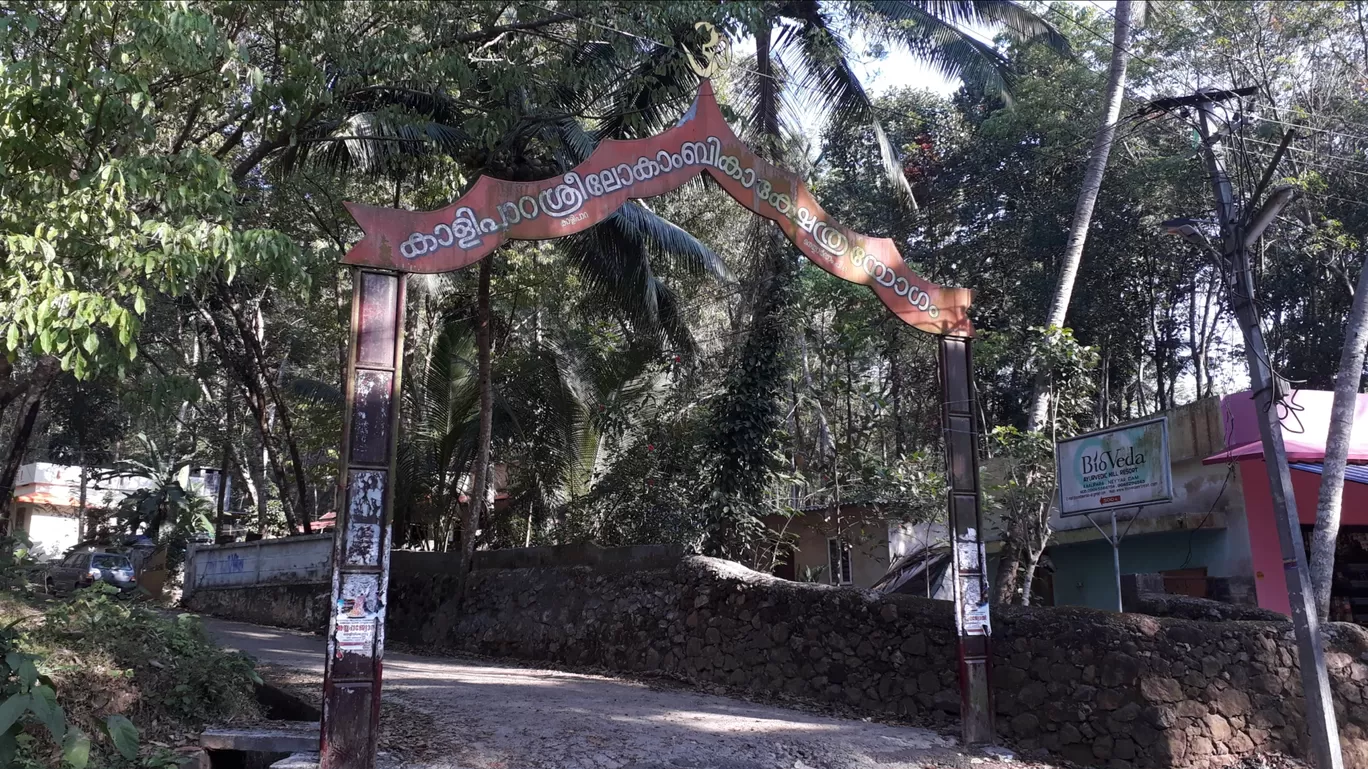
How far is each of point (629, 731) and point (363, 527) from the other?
287 centimetres

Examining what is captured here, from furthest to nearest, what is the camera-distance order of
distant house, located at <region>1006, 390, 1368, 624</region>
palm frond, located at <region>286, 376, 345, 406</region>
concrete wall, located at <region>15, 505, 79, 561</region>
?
concrete wall, located at <region>15, 505, 79, 561</region> → palm frond, located at <region>286, 376, 345, 406</region> → distant house, located at <region>1006, 390, 1368, 624</region>

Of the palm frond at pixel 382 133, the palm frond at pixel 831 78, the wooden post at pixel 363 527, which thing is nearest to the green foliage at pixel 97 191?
the wooden post at pixel 363 527

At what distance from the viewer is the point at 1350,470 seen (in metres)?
13.9

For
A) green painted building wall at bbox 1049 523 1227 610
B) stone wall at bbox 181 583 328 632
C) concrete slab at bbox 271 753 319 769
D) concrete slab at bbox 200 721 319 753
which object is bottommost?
concrete slab at bbox 271 753 319 769

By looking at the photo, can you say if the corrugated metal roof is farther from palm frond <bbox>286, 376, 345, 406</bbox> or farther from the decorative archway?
palm frond <bbox>286, 376, 345, 406</bbox>

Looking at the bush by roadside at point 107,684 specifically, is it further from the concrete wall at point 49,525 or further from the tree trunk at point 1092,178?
the concrete wall at point 49,525

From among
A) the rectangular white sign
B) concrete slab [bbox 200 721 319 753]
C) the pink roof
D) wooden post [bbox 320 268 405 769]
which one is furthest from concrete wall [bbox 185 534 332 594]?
the pink roof

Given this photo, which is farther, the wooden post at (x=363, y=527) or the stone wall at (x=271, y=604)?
the stone wall at (x=271, y=604)

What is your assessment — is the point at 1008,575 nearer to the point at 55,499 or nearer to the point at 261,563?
the point at 261,563

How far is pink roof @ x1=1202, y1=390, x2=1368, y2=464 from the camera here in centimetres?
1433

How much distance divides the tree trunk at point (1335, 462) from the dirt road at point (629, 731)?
443 cm

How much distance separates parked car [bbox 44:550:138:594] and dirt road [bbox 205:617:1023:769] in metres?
15.4

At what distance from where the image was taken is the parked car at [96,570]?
23.7 meters

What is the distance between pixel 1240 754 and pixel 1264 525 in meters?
6.66
